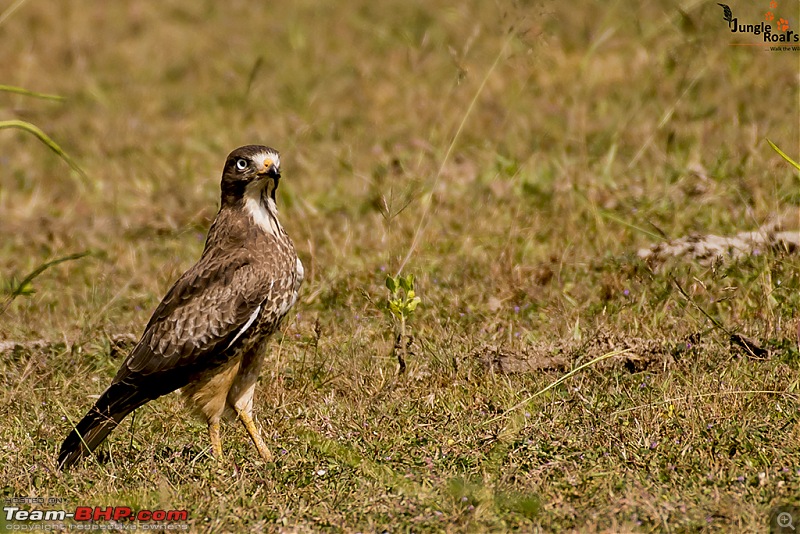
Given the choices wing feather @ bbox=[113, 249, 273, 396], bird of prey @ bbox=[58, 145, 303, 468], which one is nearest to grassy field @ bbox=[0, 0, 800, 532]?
bird of prey @ bbox=[58, 145, 303, 468]

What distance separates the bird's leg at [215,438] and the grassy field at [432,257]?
0.22 ft

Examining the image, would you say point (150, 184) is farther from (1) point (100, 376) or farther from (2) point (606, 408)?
(2) point (606, 408)

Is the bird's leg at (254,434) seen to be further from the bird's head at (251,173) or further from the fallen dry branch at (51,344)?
the fallen dry branch at (51,344)

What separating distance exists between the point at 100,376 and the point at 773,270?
414 centimetres

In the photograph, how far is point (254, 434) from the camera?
6.05 metres

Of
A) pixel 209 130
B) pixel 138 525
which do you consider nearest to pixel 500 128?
pixel 209 130

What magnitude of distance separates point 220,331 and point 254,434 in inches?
22.3

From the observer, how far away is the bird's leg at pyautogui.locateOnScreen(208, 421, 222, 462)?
596 centimetres

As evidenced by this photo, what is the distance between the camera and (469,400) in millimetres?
6238

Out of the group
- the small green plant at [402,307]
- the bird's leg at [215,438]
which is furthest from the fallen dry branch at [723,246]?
the bird's leg at [215,438]

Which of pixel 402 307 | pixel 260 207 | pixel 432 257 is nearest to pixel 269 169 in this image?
pixel 260 207

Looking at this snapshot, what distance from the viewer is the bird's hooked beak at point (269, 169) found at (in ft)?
20.6

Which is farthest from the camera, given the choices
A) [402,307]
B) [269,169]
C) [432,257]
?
[432,257]

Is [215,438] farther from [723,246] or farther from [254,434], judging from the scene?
[723,246]
